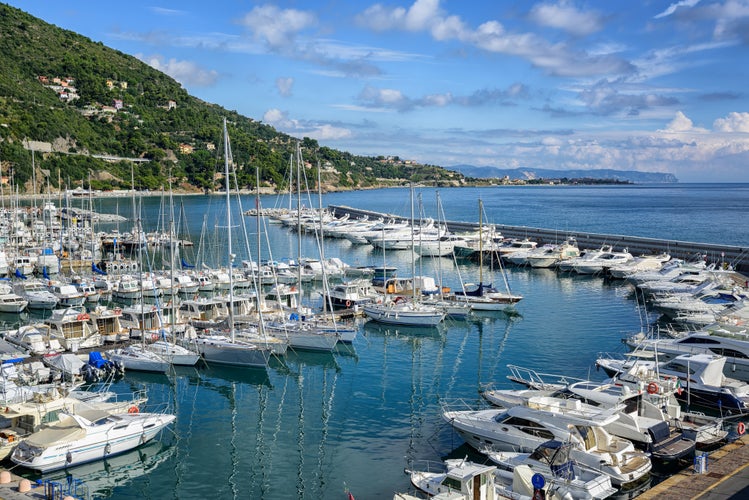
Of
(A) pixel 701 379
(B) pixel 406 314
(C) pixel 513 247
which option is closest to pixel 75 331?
(B) pixel 406 314

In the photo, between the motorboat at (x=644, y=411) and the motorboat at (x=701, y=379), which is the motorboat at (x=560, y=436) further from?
the motorboat at (x=701, y=379)

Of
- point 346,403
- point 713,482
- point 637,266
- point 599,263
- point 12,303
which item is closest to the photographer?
point 713,482

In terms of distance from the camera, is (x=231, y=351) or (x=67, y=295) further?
(x=67, y=295)

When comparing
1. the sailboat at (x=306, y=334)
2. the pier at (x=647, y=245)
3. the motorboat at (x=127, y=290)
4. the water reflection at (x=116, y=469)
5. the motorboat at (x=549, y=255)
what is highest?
the pier at (x=647, y=245)

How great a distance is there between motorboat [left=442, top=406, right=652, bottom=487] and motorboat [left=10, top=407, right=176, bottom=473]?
402 inches

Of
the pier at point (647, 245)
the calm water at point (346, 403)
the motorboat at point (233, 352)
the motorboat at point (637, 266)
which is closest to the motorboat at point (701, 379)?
the calm water at point (346, 403)

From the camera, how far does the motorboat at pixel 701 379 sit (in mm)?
24594

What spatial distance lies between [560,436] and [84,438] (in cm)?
1478

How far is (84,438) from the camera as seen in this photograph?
20.8 m

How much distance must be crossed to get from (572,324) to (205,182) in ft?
536

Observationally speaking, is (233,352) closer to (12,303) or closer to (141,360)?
(141,360)

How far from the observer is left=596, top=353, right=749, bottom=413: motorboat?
80.7ft

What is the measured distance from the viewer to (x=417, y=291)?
47500mm

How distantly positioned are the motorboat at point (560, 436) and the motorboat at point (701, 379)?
4.89 metres
